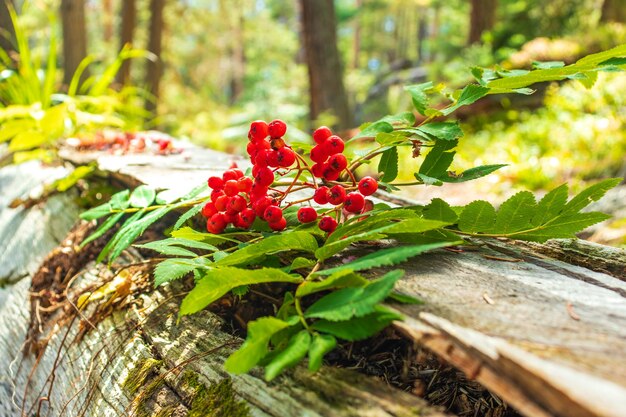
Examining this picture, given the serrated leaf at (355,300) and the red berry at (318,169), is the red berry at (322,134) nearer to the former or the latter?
the red berry at (318,169)

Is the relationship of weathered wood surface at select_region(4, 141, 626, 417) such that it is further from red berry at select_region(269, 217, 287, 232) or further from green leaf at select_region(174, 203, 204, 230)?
green leaf at select_region(174, 203, 204, 230)

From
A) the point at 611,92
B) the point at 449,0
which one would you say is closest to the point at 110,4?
the point at 449,0

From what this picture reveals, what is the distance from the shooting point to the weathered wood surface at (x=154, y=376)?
792 mm

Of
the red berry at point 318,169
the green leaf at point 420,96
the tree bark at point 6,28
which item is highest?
the tree bark at point 6,28

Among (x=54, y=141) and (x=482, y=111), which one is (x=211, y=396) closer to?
(x=54, y=141)

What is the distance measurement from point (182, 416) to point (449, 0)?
16745 mm

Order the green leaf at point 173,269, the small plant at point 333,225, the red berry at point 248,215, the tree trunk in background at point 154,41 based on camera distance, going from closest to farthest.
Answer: the small plant at point 333,225 < the green leaf at point 173,269 < the red berry at point 248,215 < the tree trunk in background at point 154,41

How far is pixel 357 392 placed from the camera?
0.78 meters

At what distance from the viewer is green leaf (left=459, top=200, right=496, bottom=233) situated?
1141 mm

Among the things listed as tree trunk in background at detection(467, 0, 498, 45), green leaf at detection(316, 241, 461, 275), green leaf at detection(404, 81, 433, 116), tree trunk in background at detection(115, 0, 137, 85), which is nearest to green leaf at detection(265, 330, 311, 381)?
green leaf at detection(316, 241, 461, 275)

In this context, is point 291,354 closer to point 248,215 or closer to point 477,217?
point 248,215

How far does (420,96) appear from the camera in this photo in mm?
1289

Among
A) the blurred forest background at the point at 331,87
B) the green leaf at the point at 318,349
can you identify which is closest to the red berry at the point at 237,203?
the green leaf at the point at 318,349

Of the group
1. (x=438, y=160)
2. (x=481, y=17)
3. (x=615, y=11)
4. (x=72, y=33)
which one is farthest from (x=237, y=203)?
(x=481, y=17)
